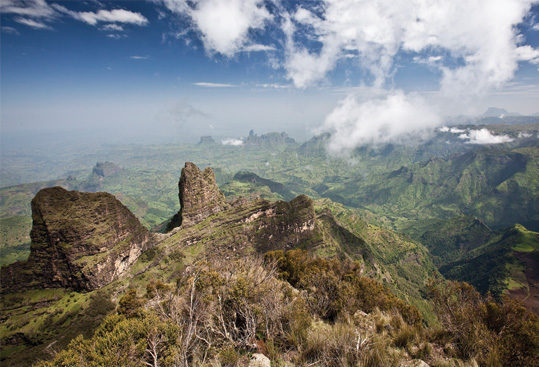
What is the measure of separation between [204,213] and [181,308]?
70.2 meters

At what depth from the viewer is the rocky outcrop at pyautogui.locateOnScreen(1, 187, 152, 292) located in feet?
172

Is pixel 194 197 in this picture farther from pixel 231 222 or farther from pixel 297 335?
pixel 297 335

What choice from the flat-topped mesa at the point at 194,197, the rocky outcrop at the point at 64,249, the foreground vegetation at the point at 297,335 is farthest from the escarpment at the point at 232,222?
the foreground vegetation at the point at 297,335

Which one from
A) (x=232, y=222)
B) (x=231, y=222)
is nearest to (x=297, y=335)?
(x=231, y=222)

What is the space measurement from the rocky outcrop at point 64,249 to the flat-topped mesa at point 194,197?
27.7 metres

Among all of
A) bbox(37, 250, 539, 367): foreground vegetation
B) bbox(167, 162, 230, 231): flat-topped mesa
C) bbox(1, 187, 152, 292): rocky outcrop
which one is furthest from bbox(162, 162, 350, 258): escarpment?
bbox(37, 250, 539, 367): foreground vegetation

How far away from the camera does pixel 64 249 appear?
174 ft

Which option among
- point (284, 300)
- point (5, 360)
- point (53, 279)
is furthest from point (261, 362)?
point (53, 279)

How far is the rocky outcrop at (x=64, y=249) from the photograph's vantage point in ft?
172

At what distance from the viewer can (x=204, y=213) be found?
88062 millimetres

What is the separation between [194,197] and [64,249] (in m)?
39.8

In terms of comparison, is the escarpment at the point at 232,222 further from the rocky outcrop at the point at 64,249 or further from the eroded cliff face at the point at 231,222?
the rocky outcrop at the point at 64,249

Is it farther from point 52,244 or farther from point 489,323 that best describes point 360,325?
point 52,244

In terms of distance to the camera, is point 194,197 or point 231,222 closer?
point 194,197
